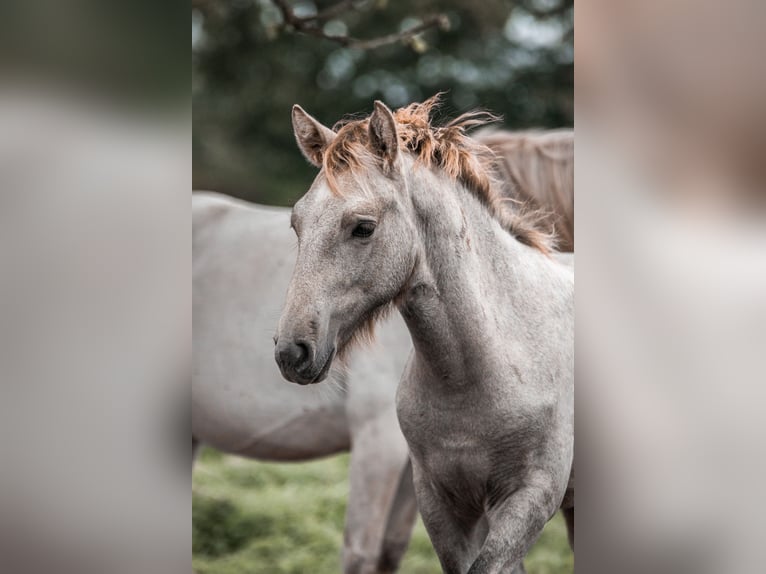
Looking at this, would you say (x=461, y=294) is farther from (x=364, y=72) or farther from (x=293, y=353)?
(x=364, y=72)

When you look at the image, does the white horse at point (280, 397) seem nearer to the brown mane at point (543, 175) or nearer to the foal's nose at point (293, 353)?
the brown mane at point (543, 175)

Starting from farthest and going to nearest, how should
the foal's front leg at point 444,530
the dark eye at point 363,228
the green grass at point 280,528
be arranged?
the green grass at point 280,528
the foal's front leg at point 444,530
the dark eye at point 363,228

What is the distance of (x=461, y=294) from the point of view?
2.05 meters

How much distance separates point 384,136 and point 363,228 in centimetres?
21

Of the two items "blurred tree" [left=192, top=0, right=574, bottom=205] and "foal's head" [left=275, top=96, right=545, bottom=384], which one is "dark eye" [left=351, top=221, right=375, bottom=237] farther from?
"blurred tree" [left=192, top=0, right=574, bottom=205]

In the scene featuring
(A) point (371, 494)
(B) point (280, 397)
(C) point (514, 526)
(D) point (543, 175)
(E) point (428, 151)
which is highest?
(E) point (428, 151)

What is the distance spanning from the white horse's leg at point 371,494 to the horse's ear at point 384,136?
1479mm

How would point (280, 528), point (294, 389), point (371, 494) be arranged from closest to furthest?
point (371, 494)
point (294, 389)
point (280, 528)

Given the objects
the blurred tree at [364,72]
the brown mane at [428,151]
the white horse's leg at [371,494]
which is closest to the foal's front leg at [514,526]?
the brown mane at [428,151]

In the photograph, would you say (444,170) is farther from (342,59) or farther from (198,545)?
(342,59)

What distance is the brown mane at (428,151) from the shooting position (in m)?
1.93

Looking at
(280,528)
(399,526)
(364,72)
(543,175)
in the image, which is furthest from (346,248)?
(364,72)
